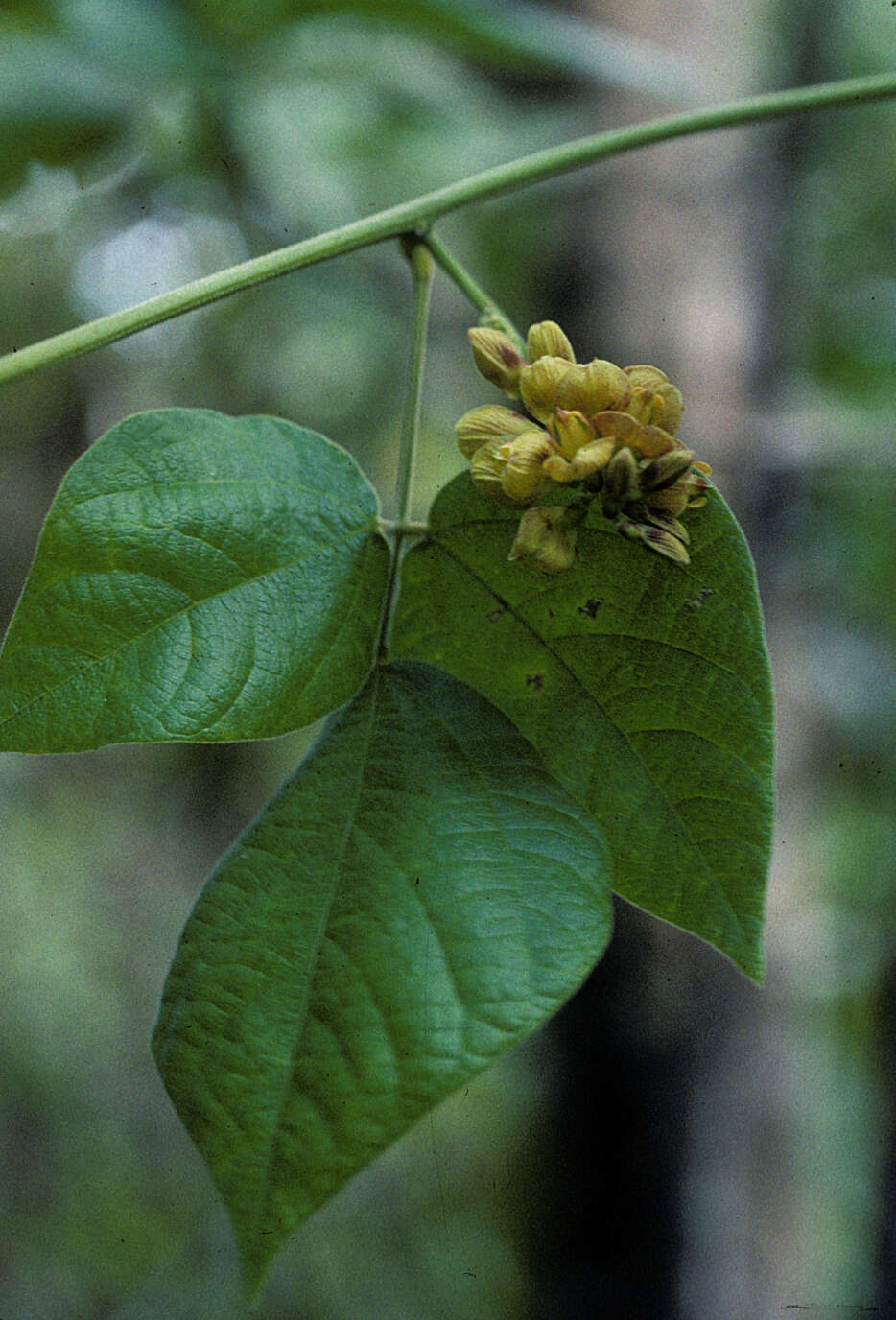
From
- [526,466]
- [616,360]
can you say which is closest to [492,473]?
[526,466]

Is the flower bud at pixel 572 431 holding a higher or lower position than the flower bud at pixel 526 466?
higher

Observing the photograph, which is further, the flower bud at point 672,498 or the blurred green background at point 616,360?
the blurred green background at point 616,360

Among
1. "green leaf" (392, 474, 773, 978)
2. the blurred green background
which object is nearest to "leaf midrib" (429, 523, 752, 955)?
"green leaf" (392, 474, 773, 978)

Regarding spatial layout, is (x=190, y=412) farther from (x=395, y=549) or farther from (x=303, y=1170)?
(x=303, y=1170)

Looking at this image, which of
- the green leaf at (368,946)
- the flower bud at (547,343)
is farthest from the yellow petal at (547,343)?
the green leaf at (368,946)

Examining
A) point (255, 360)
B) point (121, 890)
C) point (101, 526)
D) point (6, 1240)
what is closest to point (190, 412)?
point (101, 526)

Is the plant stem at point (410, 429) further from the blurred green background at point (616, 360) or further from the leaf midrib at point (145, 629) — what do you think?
the blurred green background at point (616, 360)
